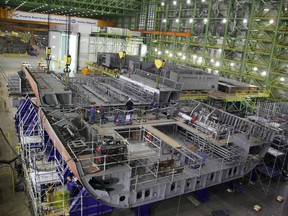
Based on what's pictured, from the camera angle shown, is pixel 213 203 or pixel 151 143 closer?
pixel 213 203

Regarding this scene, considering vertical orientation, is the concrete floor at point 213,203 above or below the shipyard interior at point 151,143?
below

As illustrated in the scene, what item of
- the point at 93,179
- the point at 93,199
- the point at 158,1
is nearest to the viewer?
the point at 93,179

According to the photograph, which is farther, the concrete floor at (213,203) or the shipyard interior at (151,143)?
the concrete floor at (213,203)

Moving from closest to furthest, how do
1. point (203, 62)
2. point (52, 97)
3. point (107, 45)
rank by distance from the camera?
point (52, 97) → point (203, 62) → point (107, 45)

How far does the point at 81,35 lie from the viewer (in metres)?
38.5

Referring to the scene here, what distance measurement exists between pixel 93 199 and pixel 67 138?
2.70 m

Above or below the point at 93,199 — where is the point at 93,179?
above

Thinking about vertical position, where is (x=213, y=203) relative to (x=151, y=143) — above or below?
below

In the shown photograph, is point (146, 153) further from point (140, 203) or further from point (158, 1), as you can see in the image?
point (158, 1)

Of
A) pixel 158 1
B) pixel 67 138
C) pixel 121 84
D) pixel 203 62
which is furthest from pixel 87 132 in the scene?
pixel 158 1

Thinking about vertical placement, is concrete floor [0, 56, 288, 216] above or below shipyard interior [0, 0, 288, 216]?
below

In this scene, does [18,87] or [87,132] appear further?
[18,87]

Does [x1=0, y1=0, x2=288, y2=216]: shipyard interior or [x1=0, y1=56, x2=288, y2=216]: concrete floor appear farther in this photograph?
[x1=0, y1=56, x2=288, y2=216]: concrete floor

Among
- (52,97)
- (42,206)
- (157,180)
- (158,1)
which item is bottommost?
(42,206)
